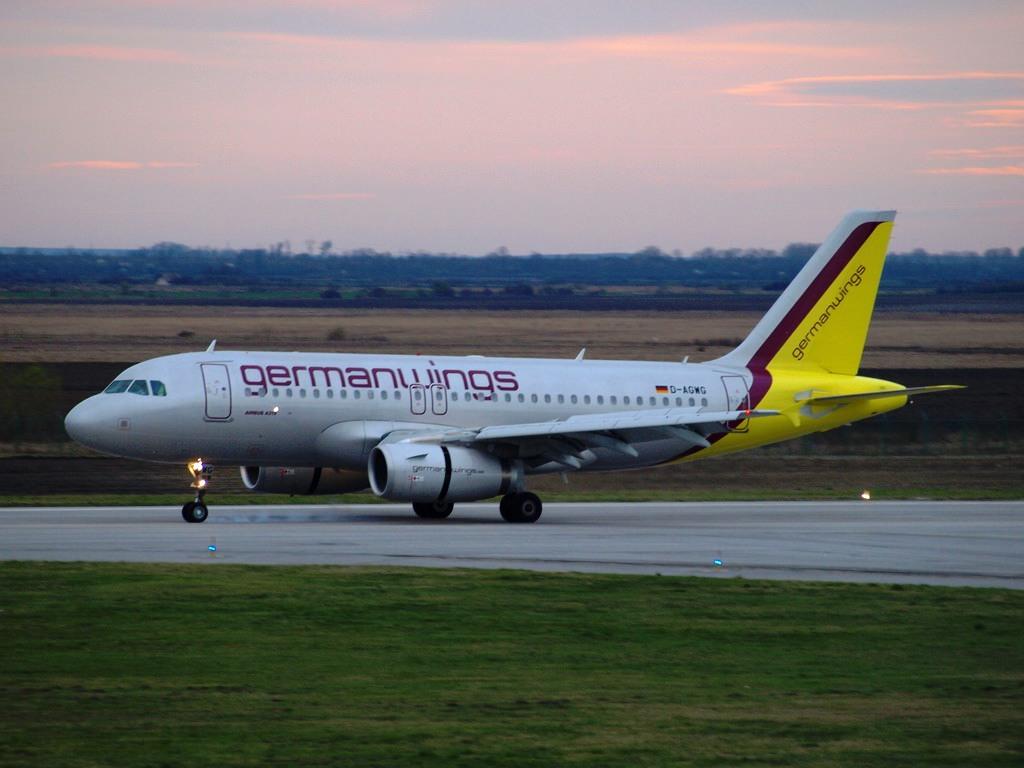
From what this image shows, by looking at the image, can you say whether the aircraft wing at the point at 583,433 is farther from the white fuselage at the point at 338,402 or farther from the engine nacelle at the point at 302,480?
the engine nacelle at the point at 302,480

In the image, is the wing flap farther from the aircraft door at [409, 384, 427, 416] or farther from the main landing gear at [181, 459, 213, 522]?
the main landing gear at [181, 459, 213, 522]

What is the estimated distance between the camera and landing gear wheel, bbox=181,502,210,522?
36344 millimetres

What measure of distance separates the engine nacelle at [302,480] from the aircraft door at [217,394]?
8.99 feet

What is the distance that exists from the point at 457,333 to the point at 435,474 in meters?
109

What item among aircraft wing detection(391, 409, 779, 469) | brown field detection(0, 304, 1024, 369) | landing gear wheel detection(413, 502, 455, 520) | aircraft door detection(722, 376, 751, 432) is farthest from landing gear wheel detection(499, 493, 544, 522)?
brown field detection(0, 304, 1024, 369)

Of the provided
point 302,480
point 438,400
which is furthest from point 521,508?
point 302,480

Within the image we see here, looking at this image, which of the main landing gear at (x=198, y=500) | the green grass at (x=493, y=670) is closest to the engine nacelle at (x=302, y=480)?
the main landing gear at (x=198, y=500)

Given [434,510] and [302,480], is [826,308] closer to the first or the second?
[434,510]

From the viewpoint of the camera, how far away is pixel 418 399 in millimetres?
39781

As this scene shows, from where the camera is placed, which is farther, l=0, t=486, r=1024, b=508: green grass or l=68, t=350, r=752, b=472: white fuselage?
l=0, t=486, r=1024, b=508: green grass

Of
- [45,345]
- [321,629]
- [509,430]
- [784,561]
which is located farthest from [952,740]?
[45,345]

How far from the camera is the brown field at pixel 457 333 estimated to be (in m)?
115

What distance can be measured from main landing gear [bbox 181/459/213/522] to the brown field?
66098 mm

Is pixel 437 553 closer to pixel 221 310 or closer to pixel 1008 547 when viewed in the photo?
pixel 1008 547
